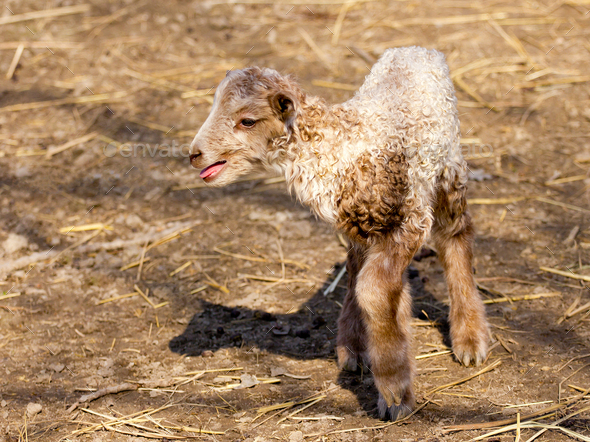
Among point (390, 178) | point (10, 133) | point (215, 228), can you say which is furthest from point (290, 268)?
point (10, 133)

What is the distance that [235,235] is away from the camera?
5402 millimetres

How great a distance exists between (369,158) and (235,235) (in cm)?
245

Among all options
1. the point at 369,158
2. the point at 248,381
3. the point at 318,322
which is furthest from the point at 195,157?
the point at 318,322

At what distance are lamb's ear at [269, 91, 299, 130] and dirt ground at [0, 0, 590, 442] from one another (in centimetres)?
166

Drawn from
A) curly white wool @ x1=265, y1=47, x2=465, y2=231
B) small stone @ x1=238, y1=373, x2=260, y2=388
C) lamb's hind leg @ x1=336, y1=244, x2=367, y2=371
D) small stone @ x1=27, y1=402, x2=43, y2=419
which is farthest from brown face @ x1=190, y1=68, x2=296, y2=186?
small stone @ x1=27, y1=402, x2=43, y2=419

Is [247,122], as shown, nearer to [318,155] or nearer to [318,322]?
[318,155]

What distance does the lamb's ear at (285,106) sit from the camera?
10.0ft

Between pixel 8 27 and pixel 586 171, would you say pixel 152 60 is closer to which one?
pixel 8 27

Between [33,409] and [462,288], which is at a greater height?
[462,288]

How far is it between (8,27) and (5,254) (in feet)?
15.1

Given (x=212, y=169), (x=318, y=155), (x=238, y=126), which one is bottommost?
(x=212, y=169)

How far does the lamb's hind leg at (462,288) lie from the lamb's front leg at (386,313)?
0.65 m

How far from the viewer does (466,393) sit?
11.7ft

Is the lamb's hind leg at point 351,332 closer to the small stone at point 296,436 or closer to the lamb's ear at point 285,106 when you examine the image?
the small stone at point 296,436
